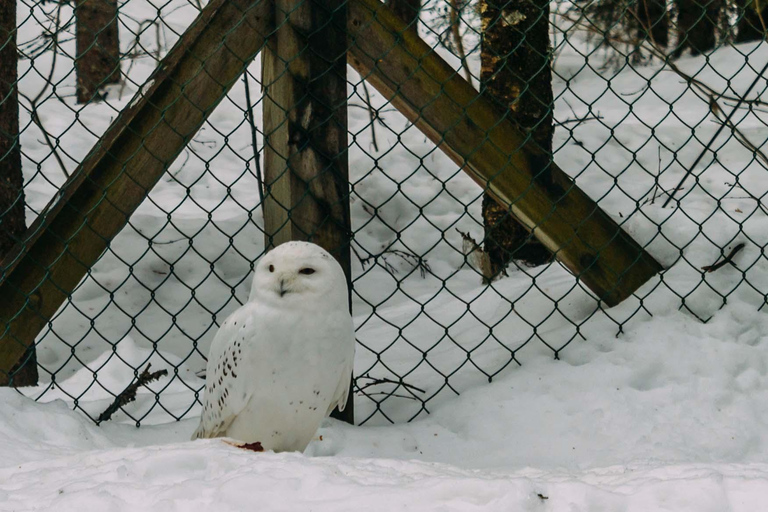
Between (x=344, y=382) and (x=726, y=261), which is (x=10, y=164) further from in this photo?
(x=726, y=261)

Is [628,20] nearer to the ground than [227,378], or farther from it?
farther from it

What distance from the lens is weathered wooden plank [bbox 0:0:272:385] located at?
2.72 meters

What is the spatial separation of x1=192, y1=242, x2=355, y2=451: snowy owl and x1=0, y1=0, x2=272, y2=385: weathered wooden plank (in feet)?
1.80

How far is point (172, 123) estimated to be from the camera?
2.75 meters

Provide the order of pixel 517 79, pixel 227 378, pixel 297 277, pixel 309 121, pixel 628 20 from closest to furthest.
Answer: pixel 297 277
pixel 227 378
pixel 309 121
pixel 517 79
pixel 628 20

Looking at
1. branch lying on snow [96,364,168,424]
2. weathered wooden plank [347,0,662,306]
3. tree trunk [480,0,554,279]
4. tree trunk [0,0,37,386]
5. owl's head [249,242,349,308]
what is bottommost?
branch lying on snow [96,364,168,424]

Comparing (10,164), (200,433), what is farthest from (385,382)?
(10,164)

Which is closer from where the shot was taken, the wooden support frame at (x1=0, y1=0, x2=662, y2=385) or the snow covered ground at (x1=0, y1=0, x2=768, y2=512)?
the snow covered ground at (x1=0, y1=0, x2=768, y2=512)

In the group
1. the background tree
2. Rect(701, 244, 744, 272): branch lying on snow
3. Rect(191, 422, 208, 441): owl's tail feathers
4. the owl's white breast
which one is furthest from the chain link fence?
the background tree

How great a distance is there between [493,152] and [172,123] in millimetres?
1089

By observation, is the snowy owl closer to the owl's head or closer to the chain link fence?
the owl's head

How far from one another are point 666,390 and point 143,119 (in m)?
1.97

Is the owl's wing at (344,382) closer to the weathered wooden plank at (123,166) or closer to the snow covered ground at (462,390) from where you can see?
the snow covered ground at (462,390)

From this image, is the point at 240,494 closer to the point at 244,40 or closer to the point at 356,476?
the point at 356,476
